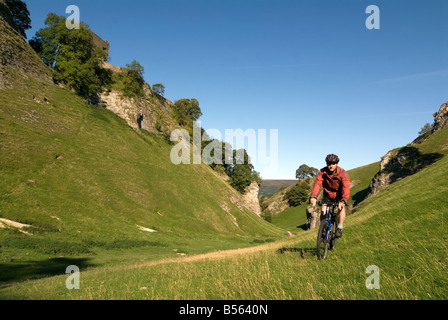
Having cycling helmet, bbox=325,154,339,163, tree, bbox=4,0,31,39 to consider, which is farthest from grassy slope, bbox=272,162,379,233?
tree, bbox=4,0,31,39

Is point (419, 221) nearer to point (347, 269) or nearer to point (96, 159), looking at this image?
point (347, 269)

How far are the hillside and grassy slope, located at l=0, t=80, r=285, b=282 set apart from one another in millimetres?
160

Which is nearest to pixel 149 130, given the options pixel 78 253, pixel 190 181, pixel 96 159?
pixel 190 181

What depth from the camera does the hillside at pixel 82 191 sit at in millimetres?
25391

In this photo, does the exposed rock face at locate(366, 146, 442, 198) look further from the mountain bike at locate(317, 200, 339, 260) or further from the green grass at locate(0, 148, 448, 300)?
the mountain bike at locate(317, 200, 339, 260)

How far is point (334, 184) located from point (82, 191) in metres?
40.1

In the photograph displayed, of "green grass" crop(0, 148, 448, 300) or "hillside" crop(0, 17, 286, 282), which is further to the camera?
"hillside" crop(0, 17, 286, 282)

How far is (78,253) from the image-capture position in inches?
979

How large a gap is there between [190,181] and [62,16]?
183ft

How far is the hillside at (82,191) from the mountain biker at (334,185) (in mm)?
18224

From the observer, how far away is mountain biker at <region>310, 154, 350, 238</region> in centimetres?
1014

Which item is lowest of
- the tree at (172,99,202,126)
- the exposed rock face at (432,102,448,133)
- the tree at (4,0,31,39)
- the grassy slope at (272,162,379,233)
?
the grassy slope at (272,162,379,233)

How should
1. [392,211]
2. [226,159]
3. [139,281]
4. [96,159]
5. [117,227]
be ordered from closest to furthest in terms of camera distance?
1. [139,281]
2. [392,211]
3. [117,227]
4. [96,159]
5. [226,159]

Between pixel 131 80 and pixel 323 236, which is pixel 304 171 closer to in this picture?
pixel 131 80
